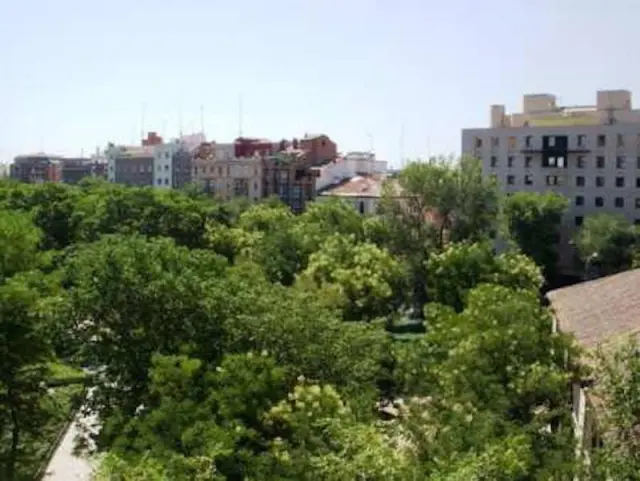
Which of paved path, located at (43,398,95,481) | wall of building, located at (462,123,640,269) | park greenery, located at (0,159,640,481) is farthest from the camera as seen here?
wall of building, located at (462,123,640,269)

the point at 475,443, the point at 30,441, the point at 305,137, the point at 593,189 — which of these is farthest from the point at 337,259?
the point at 305,137

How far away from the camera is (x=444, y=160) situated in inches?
2142

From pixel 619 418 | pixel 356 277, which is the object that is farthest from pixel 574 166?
pixel 619 418

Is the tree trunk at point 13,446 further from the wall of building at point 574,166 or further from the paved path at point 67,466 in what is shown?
the wall of building at point 574,166

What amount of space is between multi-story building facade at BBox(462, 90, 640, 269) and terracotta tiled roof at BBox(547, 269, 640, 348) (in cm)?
3592

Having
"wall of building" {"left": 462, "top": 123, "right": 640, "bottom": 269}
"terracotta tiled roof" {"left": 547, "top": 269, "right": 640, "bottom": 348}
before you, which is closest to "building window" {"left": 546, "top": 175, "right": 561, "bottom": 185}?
"wall of building" {"left": 462, "top": 123, "right": 640, "bottom": 269}

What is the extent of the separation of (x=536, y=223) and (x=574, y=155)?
8.51m

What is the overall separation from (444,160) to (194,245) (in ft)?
51.8

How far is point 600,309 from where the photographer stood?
82.4ft

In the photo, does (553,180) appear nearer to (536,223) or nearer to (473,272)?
(536,223)

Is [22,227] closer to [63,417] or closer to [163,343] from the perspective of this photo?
[63,417]

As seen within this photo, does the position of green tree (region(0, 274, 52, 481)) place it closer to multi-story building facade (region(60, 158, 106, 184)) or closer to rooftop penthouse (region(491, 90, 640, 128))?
rooftop penthouse (region(491, 90, 640, 128))

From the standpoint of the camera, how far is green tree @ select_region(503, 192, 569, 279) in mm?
61469

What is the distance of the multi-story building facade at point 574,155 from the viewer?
64.8m
